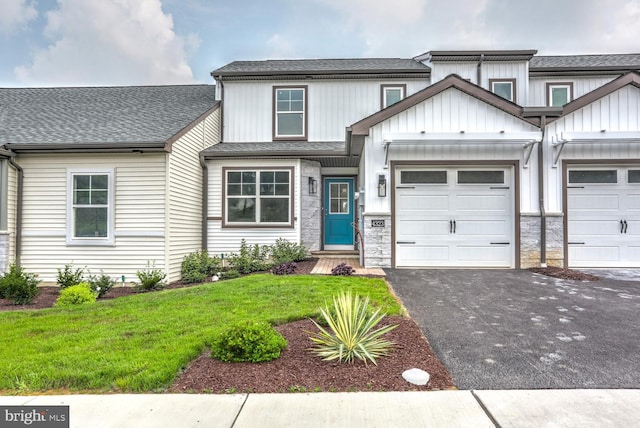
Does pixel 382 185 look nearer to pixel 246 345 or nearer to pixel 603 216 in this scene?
pixel 603 216

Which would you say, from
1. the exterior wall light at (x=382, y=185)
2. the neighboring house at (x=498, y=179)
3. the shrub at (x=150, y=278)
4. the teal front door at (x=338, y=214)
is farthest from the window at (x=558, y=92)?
the shrub at (x=150, y=278)

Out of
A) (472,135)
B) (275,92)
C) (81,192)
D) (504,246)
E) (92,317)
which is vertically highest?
(275,92)

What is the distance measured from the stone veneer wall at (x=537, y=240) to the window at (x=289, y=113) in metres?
7.00

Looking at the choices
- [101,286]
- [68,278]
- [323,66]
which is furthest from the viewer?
[323,66]

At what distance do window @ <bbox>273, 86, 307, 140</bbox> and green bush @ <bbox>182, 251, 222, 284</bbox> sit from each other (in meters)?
4.63

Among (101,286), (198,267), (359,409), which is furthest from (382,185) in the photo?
(101,286)

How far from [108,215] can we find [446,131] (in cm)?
844

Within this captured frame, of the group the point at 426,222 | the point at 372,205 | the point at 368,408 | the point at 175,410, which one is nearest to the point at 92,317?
the point at 175,410

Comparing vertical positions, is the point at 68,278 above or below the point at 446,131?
below

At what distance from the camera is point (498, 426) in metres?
2.31

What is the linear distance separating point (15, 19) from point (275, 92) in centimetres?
1055

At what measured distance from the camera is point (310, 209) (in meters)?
10.7

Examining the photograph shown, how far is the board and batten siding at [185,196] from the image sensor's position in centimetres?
852

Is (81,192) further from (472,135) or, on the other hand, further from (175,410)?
(472,135)
